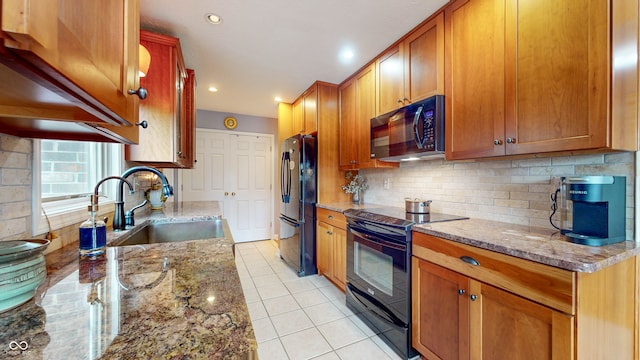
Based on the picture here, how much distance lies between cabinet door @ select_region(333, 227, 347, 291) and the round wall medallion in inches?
116

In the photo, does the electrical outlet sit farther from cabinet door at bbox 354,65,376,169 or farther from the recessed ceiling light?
the recessed ceiling light

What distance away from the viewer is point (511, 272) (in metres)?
1.14

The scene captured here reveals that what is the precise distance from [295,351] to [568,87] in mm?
2185

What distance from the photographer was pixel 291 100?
12.6 ft

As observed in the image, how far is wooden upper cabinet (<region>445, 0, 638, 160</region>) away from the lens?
3.56ft

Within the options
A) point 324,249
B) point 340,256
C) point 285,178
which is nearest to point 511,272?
point 340,256

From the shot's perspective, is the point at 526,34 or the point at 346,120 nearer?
the point at 526,34

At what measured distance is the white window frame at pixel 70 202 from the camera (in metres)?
1.00

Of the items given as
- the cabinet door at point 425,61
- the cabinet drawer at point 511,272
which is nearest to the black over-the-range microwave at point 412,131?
the cabinet door at point 425,61

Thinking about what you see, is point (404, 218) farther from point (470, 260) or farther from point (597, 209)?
point (597, 209)

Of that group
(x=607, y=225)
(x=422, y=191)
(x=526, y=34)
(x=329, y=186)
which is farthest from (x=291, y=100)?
(x=607, y=225)

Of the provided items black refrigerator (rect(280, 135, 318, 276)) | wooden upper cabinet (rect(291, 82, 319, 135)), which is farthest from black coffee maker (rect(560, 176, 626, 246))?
wooden upper cabinet (rect(291, 82, 319, 135))

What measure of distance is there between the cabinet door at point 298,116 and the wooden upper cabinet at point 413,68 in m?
1.33

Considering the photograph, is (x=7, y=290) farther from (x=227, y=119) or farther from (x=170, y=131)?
(x=227, y=119)
